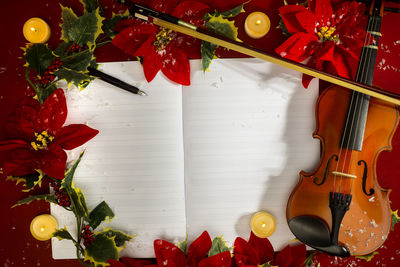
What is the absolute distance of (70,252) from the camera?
0.72m

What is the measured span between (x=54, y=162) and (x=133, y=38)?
1.05 ft

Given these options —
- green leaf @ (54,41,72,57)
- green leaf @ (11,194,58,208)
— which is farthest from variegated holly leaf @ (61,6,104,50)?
green leaf @ (11,194,58,208)

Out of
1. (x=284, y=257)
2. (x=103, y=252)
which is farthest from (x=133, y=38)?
(x=284, y=257)

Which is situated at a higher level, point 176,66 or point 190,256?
point 176,66

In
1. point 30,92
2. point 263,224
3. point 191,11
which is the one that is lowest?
point 263,224

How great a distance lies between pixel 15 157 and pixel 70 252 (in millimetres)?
251

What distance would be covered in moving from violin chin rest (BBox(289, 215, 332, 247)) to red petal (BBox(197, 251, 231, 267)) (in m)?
0.15

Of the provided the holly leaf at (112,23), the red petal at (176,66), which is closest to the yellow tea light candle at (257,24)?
the red petal at (176,66)

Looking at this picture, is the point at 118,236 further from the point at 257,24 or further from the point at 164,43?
the point at 257,24

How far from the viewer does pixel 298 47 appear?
0.67 metres

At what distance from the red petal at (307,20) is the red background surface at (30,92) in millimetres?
66

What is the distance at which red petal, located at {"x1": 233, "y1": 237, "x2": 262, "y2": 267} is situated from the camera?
684mm

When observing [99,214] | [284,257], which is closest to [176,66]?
[99,214]

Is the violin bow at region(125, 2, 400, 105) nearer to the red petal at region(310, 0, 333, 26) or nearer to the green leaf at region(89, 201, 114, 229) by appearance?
the red petal at region(310, 0, 333, 26)
